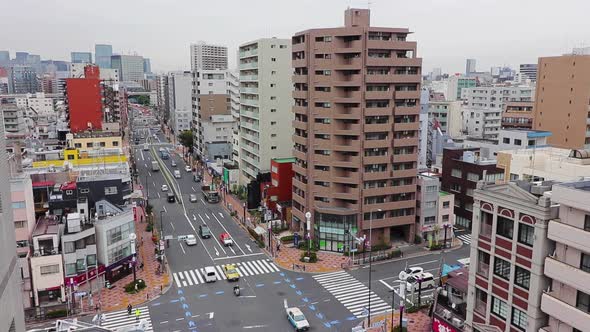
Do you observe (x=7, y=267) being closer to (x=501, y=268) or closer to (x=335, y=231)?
(x=501, y=268)

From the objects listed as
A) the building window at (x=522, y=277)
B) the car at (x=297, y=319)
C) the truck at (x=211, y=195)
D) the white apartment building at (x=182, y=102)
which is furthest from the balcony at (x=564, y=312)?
the white apartment building at (x=182, y=102)

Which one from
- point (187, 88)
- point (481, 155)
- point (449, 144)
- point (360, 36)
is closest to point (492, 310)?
point (360, 36)

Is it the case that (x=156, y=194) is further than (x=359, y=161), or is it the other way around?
(x=156, y=194)

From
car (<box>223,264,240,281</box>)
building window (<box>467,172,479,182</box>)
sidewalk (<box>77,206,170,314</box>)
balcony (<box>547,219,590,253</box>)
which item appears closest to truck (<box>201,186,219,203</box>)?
sidewalk (<box>77,206,170,314</box>)

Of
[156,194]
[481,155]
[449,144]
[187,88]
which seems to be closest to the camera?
[481,155]

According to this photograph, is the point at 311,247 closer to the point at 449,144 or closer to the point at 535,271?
the point at 535,271

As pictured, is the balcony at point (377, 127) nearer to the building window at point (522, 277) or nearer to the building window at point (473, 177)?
the building window at point (473, 177)

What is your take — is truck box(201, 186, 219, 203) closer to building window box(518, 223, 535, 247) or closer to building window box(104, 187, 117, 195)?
building window box(104, 187, 117, 195)
